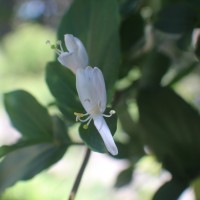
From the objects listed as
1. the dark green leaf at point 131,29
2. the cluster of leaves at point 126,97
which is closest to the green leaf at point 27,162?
the cluster of leaves at point 126,97

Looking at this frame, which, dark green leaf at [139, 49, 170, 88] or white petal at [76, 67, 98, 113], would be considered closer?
white petal at [76, 67, 98, 113]

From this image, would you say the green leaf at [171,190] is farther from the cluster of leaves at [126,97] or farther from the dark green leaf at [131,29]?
the dark green leaf at [131,29]

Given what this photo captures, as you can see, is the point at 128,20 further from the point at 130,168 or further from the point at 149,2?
the point at 130,168

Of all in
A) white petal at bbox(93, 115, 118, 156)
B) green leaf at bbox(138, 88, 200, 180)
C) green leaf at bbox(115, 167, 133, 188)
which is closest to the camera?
white petal at bbox(93, 115, 118, 156)

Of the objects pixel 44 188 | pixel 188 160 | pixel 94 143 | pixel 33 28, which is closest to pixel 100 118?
pixel 94 143

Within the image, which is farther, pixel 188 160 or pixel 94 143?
pixel 188 160

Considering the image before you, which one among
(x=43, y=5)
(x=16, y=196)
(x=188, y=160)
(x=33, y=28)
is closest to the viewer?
(x=188, y=160)

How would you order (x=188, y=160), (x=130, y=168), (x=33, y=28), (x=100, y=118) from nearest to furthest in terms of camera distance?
(x=100, y=118) < (x=188, y=160) < (x=130, y=168) < (x=33, y=28)

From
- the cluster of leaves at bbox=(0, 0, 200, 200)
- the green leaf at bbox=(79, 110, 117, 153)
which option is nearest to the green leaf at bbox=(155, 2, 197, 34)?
the cluster of leaves at bbox=(0, 0, 200, 200)

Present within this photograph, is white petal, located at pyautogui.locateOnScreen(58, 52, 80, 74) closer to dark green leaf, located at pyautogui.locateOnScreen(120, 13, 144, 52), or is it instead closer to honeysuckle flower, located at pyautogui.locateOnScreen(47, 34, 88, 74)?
honeysuckle flower, located at pyautogui.locateOnScreen(47, 34, 88, 74)
